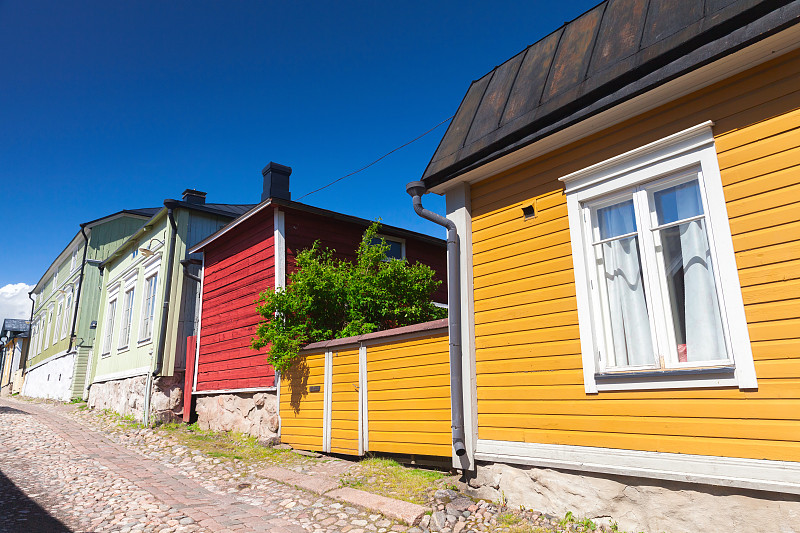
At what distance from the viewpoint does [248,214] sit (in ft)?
35.2

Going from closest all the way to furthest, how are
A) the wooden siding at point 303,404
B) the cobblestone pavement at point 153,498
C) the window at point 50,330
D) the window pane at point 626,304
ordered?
1. the window pane at point 626,304
2. the cobblestone pavement at point 153,498
3. the wooden siding at point 303,404
4. the window at point 50,330

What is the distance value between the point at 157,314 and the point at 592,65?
1236cm

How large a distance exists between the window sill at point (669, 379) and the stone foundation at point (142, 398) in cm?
1109

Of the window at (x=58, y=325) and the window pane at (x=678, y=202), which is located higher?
the window at (x=58, y=325)

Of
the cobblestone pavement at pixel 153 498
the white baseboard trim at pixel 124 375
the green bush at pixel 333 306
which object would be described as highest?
the green bush at pixel 333 306

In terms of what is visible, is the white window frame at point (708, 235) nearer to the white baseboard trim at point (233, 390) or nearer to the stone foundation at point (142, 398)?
the white baseboard trim at point (233, 390)

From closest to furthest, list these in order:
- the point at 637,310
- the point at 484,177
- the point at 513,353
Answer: the point at 637,310, the point at 513,353, the point at 484,177

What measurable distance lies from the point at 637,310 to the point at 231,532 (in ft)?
14.5

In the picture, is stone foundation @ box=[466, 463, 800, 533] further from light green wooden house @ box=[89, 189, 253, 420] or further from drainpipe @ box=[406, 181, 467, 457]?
light green wooden house @ box=[89, 189, 253, 420]

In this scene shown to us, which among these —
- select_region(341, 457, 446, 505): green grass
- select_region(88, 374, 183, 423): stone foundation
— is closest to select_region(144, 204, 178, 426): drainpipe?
select_region(88, 374, 183, 423): stone foundation

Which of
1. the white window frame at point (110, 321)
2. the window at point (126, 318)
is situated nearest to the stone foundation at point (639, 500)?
the window at point (126, 318)

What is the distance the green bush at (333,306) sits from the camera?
9023 mm

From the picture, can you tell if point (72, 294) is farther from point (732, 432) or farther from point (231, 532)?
point (732, 432)

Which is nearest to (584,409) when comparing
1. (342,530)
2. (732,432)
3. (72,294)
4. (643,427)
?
(643,427)
